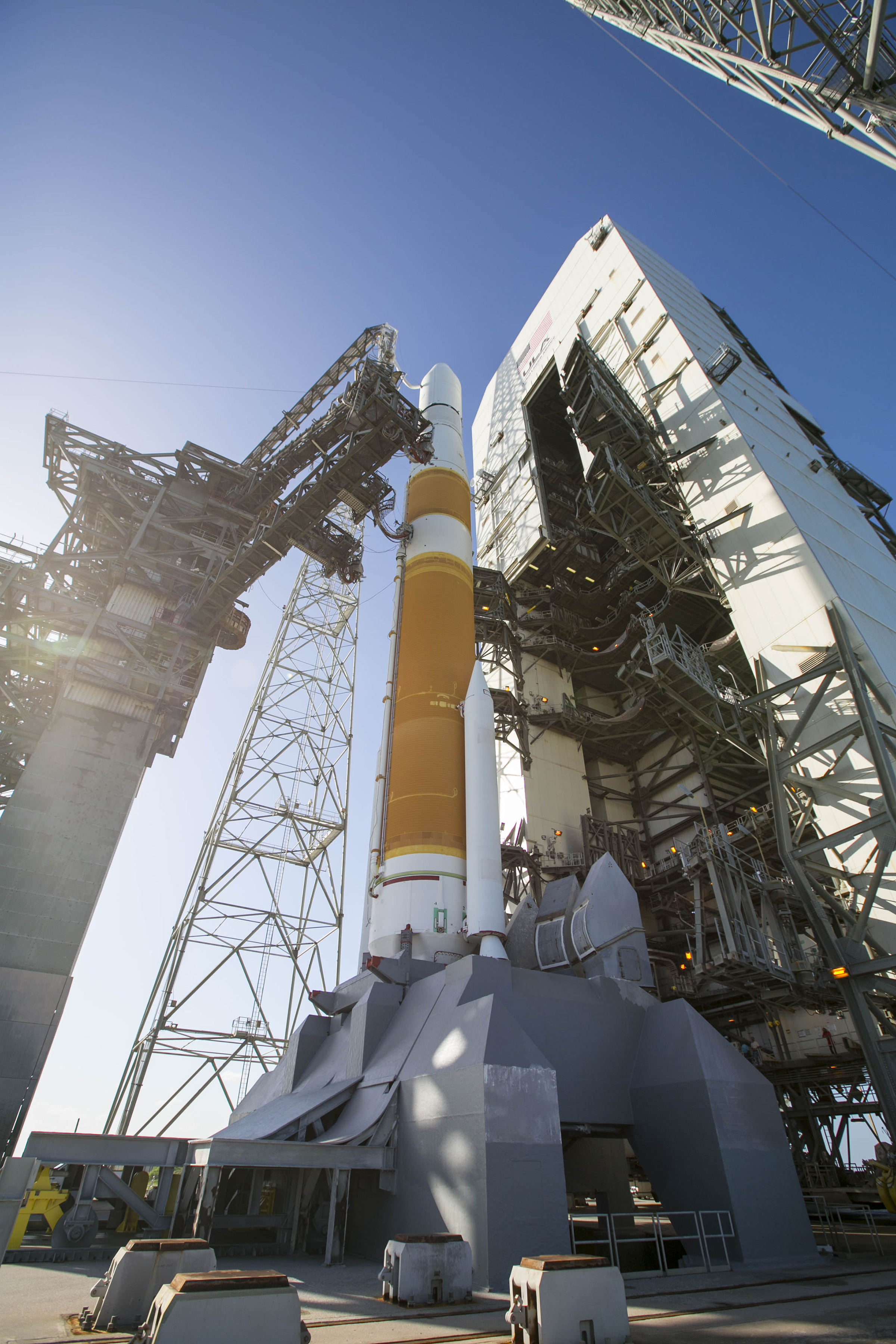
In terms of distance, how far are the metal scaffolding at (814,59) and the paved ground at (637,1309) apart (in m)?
14.6

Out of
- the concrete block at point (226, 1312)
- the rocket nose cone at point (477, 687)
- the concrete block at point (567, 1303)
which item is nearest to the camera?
the concrete block at point (226, 1312)

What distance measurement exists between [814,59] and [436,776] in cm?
1594

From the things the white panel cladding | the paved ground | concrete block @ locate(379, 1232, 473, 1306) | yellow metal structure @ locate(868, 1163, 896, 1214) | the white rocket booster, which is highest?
the white panel cladding

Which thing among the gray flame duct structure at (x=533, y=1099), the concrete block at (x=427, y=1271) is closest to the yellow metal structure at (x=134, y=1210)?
the gray flame duct structure at (x=533, y=1099)

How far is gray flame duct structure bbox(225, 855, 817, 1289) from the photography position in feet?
30.8

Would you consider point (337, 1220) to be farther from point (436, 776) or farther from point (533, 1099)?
point (436, 776)

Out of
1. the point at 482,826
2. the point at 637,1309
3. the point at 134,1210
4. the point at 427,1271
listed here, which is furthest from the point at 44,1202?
the point at 482,826

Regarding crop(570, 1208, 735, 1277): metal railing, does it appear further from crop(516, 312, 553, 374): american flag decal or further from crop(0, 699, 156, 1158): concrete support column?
crop(516, 312, 553, 374): american flag decal

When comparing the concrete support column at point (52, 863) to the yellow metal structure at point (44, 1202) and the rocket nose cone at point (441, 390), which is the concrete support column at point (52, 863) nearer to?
the yellow metal structure at point (44, 1202)

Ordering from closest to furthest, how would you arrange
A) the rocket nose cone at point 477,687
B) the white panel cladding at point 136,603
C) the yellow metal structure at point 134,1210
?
the yellow metal structure at point 134,1210
the rocket nose cone at point 477,687
the white panel cladding at point 136,603

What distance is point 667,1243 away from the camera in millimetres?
12883

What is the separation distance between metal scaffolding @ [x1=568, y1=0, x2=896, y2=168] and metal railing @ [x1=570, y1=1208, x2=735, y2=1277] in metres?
16.0

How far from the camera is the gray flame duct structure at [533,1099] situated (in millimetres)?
9398

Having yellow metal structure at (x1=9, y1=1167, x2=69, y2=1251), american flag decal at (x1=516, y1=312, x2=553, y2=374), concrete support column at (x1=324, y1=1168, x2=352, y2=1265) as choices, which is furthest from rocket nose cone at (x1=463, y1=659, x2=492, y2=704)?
american flag decal at (x1=516, y1=312, x2=553, y2=374)
